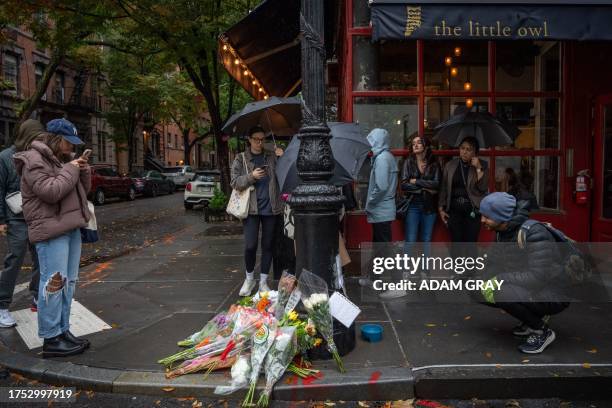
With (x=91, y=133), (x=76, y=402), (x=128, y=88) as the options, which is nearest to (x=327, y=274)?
(x=76, y=402)

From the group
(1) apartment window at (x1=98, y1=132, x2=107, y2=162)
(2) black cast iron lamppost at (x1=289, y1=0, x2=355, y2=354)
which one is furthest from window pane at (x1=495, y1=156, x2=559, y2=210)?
(1) apartment window at (x1=98, y1=132, x2=107, y2=162)

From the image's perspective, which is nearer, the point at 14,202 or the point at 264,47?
the point at 14,202

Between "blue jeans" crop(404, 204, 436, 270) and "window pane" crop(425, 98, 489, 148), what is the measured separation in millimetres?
1329

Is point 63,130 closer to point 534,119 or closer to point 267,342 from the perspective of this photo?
point 267,342

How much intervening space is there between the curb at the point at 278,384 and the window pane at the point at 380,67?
4.49 metres

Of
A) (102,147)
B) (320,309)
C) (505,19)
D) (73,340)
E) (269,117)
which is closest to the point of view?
(320,309)

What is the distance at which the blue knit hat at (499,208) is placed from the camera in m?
4.20

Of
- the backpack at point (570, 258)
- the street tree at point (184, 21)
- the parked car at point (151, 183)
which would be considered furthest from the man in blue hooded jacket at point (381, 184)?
the parked car at point (151, 183)

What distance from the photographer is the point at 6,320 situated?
5176 millimetres

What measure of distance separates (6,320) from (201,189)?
15.3m

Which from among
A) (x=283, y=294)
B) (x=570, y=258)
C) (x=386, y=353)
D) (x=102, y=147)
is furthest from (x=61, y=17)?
(x=102, y=147)

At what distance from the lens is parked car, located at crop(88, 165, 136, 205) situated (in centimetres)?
2355

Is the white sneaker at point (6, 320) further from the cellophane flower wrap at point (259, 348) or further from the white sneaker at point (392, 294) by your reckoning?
the white sneaker at point (392, 294)

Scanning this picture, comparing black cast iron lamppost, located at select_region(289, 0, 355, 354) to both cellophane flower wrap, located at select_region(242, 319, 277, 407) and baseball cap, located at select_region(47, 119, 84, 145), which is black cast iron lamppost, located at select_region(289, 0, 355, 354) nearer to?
cellophane flower wrap, located at select_region(242, 319, 277, 407)
